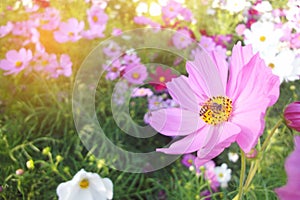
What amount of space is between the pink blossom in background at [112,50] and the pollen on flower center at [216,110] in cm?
111

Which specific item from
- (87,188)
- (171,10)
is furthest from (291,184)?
(171,10)

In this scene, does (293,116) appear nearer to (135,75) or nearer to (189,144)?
(189,144)

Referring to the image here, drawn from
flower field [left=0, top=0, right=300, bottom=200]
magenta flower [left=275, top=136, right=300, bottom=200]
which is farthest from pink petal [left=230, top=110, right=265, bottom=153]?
flower field [left=0, top=0, right=300, bottom=200]

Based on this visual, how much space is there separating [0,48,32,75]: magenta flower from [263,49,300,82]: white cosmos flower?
0.70m

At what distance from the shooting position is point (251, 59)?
0.41m

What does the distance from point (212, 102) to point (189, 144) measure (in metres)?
0.06

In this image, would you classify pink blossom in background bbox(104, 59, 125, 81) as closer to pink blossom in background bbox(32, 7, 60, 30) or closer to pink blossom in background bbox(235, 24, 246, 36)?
pink blossom in background bbox(32, 7, 60, 30)

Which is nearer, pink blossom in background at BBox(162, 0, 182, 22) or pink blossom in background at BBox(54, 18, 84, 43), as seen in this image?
pink blossom in background at BBox(54, 18, 84, 43)

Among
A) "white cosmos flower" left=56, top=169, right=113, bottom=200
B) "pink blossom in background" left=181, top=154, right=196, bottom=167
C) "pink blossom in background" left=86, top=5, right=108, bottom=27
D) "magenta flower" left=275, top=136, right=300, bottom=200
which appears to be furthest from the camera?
"pink blossom in background" left=86, top=5, right=108, bottom=27

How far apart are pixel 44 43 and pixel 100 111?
28 centimetres

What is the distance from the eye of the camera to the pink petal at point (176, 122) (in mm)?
443

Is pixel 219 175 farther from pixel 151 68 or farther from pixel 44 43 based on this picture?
pixel 44 43

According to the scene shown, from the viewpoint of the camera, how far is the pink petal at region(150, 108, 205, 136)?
0.44 meters

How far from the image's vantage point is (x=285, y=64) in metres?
1.22
